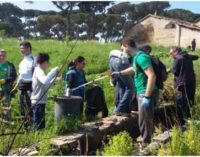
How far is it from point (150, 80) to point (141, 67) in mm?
237

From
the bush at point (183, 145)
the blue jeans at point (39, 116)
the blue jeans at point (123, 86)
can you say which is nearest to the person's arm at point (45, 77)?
the blue jeans at point (39, 116)

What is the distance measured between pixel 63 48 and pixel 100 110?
713 inches

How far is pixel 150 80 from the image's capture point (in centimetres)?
633

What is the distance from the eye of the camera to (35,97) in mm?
7246

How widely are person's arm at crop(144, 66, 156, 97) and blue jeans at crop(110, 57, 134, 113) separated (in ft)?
6.49

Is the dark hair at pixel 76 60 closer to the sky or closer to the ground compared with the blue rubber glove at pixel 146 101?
closer to the sky

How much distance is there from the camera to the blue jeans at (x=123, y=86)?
838cm

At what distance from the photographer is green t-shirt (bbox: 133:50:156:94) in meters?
6.39

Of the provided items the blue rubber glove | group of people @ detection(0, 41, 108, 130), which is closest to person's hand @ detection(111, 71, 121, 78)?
group of people @ detection(0, 41, 108, 130)

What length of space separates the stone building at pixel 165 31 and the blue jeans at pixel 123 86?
1467 inches

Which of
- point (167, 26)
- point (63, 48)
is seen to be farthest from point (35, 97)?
point (167, 26)

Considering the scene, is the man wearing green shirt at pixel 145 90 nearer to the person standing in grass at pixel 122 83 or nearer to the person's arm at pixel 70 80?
the person standing in grass at pixel 122 83

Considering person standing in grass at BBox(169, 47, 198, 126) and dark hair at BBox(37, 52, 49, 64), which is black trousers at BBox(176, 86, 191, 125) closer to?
person standing in grass at BBox(169, 47, 198, 126)

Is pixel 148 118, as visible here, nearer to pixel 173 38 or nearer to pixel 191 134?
pixel 191 134
